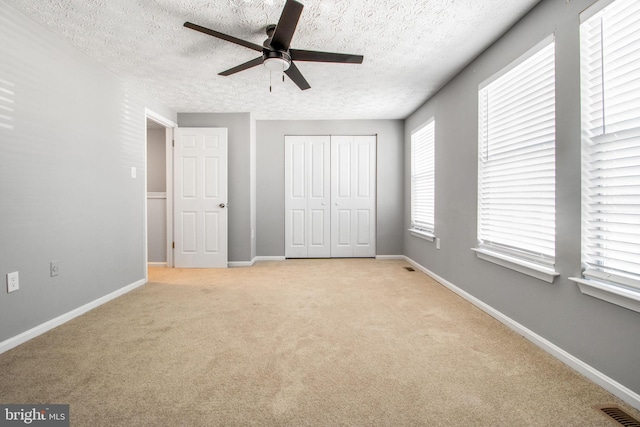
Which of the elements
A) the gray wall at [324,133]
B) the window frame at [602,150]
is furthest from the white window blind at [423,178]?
the window frame at [602,150]

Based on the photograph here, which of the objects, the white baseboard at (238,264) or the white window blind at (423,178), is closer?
the white window blind at (423,178)

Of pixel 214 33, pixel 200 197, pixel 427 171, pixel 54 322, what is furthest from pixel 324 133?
pixel 54 322

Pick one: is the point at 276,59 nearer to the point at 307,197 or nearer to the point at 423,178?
the point at 423,178

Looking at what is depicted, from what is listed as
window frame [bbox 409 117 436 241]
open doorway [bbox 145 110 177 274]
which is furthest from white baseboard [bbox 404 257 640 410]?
open doorway [bbox 145 110 177 274]

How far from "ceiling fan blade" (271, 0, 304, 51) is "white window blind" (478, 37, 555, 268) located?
1.68 m

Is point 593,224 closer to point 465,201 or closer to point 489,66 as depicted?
point 465,201

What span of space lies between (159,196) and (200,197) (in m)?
0.71

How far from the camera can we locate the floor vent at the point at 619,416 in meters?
1.27

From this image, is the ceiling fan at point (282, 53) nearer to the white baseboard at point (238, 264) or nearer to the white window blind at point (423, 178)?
the white window blind at point (423, 178)

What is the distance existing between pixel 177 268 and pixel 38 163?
2.51 metres

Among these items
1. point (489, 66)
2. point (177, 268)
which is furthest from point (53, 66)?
point (489, 66)

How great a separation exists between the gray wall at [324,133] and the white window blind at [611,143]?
11.2 feet

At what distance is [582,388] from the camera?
152 cm

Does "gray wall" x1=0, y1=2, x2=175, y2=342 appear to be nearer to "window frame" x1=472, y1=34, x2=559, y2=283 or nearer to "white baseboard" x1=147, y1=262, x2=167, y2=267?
"white baseboard" x1=147, y1=262, x2=167, y2=267
